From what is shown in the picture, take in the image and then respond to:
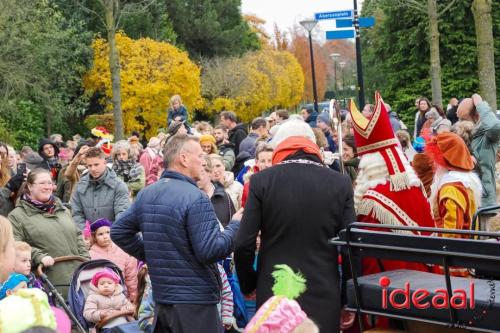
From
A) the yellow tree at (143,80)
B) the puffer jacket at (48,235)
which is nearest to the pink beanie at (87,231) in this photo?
the puffer jacket at (48,235)

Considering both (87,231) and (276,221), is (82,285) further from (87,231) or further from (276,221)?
(276,221)

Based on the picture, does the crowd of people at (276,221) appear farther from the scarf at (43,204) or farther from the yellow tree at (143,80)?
the yellow tree at (143,80)

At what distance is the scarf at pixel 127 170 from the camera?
35.5 feet

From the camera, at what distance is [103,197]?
8.38m

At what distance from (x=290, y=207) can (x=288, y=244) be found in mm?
230

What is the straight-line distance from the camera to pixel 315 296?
4.89 metres

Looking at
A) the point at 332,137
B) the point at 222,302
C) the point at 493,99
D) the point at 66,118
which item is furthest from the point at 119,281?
the point at 66,118

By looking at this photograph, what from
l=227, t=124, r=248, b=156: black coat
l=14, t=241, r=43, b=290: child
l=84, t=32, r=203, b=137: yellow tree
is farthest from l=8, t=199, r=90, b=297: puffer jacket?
l=84, t=32, r=203, b=137: yellow tree

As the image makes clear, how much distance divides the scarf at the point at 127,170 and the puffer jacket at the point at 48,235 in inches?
126

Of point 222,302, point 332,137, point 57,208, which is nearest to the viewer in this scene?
point 222,302

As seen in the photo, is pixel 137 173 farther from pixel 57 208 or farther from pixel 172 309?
pixel 172 309

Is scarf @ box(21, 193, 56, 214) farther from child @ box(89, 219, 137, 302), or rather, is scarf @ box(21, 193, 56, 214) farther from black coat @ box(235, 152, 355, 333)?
black coat @ box(235, 152, 355, 333)

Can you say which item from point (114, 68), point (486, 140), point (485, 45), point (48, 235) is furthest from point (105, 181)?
point (114, 68)

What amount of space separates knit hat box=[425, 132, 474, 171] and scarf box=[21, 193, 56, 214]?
3.62m
